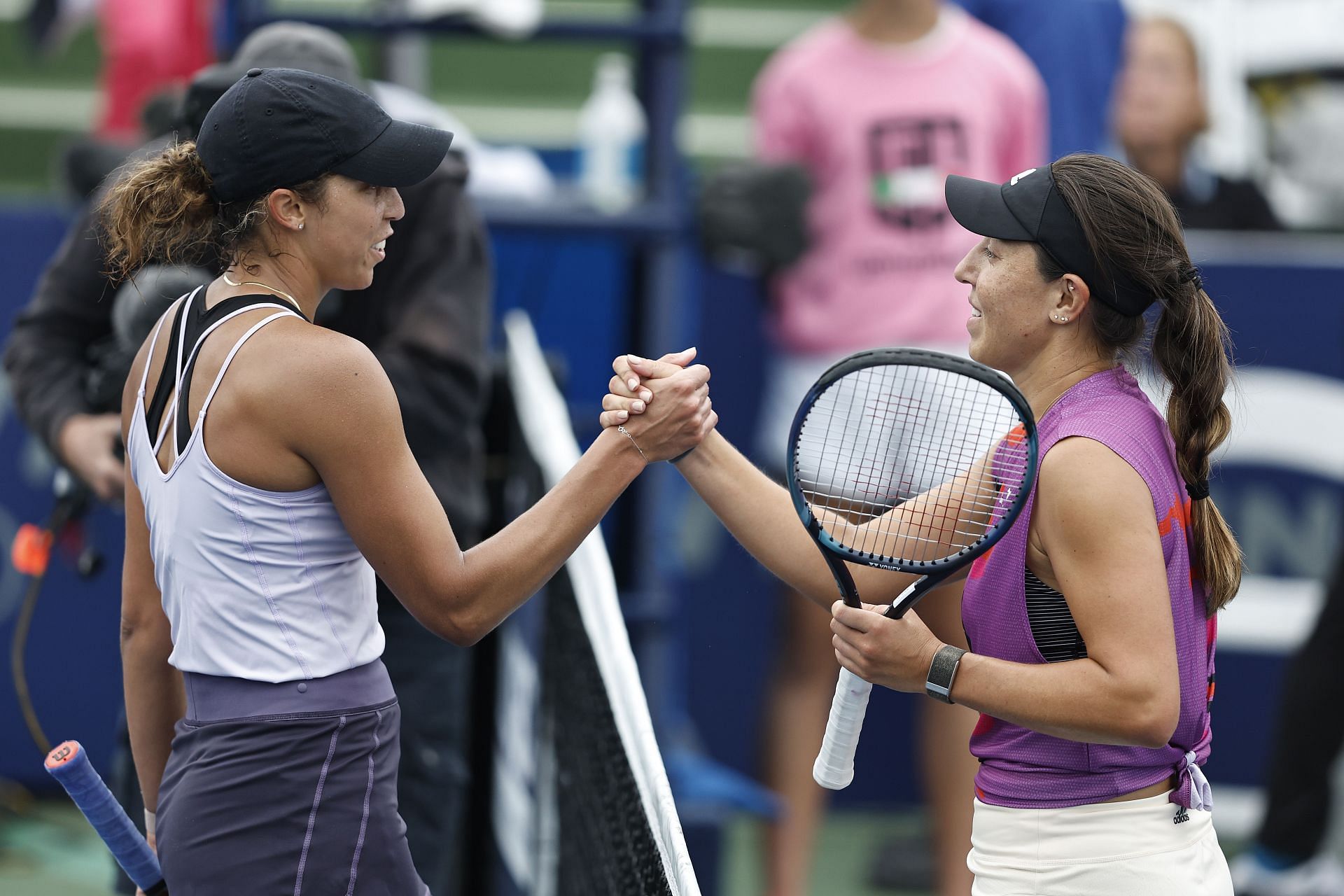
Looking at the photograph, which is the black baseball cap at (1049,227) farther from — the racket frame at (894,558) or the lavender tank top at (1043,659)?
the racket frame at (894,558)

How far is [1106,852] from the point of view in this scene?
214 centimetres

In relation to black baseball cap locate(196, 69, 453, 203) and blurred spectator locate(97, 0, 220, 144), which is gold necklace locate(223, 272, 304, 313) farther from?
blurred spectator locate(97, 0, 220, 144)

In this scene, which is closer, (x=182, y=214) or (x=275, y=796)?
(x=275, y=796)

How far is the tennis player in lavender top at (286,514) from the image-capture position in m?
2.06

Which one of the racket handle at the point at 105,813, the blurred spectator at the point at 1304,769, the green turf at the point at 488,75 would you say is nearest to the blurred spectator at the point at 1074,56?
the blurred spectator at the point at 1304,769

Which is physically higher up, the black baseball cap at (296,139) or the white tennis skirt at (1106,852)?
the black baseball cap at (296,139)

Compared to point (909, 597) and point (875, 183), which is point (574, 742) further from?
point (875, 183)

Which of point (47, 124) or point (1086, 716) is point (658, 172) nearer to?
point (1086, 716)

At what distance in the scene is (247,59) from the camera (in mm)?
3295

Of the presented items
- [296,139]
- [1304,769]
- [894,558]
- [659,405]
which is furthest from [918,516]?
[1304,769]

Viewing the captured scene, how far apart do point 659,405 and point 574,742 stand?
1038mm

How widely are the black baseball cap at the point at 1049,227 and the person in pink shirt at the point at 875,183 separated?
2.28m

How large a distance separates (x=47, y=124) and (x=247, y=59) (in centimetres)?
551

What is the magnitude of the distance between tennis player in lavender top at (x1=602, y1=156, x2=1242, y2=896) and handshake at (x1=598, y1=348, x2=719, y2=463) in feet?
1.36
